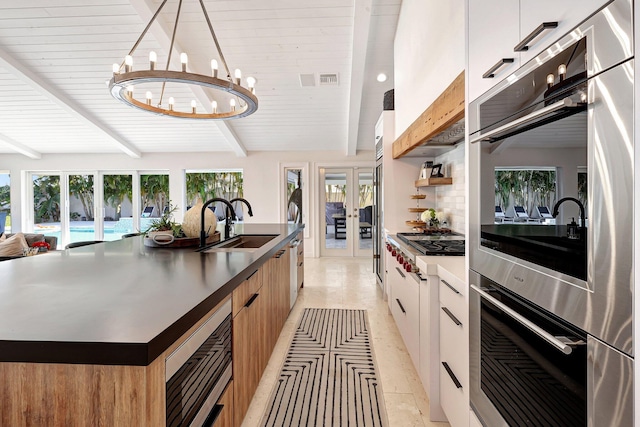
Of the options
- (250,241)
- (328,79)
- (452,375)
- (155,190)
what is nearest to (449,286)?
(452,375)

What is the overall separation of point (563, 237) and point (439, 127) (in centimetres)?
135

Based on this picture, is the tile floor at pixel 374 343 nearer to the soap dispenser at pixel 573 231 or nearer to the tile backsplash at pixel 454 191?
the tile backsplash at pixel 454 191

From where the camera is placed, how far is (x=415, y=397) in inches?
81.4

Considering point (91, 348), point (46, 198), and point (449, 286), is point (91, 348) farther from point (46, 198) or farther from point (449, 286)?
point (46, 198)

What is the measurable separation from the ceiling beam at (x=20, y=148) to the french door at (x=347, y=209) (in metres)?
6.04

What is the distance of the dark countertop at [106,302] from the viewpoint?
77 cm

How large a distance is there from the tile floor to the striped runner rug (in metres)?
0.06

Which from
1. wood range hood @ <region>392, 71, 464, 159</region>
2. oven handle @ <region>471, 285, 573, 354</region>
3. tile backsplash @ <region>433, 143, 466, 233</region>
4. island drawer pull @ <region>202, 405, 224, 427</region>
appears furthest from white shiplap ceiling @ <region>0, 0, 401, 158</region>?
island drawer pull @ <region>202, 405, 224, 427</region>

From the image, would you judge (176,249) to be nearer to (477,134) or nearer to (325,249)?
(477,134)

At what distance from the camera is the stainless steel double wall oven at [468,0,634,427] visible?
0.66 m

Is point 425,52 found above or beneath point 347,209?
above

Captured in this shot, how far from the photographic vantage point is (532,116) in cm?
91

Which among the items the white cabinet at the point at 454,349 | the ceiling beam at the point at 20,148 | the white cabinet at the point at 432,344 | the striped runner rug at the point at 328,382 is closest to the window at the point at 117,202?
the ceiling beam at the point at 20,148

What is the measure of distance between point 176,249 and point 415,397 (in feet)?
5.76
